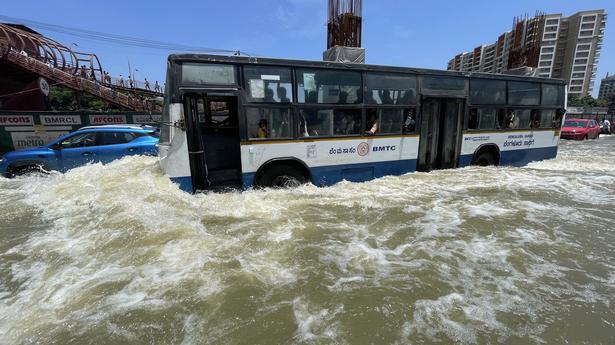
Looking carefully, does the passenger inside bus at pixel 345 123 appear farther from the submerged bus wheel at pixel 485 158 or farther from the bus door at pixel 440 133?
the submerged bus wheel at pixel 485 158

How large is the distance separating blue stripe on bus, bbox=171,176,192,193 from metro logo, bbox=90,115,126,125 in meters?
11.6

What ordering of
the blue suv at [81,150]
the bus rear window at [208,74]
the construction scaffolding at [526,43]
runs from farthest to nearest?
the construction scaffolding at [526,43]
the blue suv at [81,150]
the bus rear window at [208,74]

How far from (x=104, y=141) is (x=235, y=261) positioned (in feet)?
24.3

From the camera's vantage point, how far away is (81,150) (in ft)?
28.3

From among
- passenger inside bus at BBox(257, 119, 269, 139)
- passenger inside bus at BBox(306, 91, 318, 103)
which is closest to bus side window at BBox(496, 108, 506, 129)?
passenger inside bus at BBox(306, 91, 318, 103)

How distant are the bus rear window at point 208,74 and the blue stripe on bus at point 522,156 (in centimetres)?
672

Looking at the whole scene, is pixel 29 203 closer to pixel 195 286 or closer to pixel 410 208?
pixel 195 286

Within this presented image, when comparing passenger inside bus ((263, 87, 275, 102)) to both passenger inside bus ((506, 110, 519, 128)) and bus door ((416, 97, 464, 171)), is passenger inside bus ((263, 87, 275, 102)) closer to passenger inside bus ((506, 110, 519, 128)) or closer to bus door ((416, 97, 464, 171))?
bus door ((416, 97, 464, 171))

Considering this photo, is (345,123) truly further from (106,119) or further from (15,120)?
(15,120)

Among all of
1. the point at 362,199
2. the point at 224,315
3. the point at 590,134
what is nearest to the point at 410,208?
the point at 362,199

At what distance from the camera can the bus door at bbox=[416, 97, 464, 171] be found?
799 cm

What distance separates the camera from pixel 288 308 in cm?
303

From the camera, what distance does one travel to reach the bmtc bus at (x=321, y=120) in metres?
5.81

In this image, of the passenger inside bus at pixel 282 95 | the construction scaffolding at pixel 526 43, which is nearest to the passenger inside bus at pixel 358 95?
the passenger inside bus at pixel 282 95
